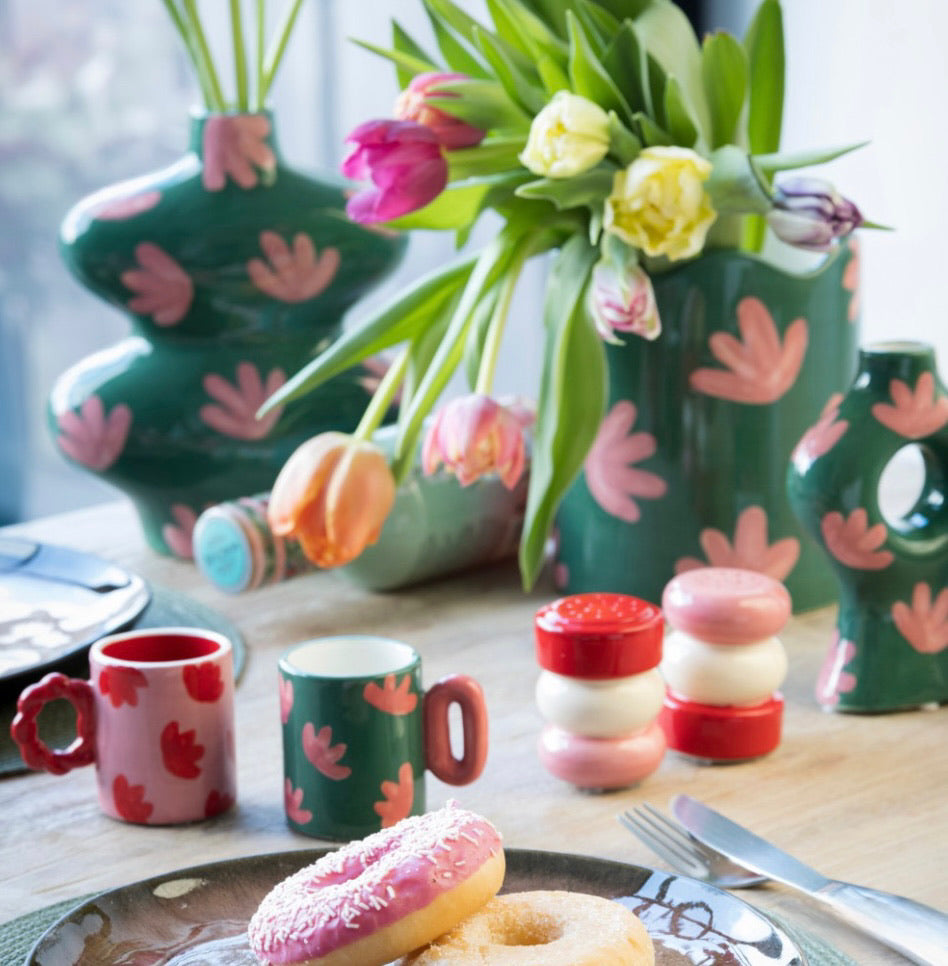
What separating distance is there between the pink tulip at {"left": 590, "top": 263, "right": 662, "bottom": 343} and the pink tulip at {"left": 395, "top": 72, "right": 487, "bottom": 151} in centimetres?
12

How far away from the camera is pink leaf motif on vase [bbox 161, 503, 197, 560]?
1.09m

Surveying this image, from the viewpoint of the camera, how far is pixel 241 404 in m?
1.06

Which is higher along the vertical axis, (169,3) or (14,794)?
(169,3)

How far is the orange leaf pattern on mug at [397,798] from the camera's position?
0.65 m

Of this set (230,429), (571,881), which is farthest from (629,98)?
(571,881)

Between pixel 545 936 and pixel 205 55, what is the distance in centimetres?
75

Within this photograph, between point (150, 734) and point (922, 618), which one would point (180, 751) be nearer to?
point (150, 734)

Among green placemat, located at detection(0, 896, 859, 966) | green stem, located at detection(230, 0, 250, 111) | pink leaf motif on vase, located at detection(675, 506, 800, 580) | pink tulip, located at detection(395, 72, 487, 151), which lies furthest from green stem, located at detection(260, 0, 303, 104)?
green placemat, located at detection(0, 896, 859, 966)

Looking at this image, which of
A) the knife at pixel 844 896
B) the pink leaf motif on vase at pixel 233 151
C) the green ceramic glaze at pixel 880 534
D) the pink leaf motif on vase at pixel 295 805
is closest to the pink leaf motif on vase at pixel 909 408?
the green ceramic glaze at pixel 880 534

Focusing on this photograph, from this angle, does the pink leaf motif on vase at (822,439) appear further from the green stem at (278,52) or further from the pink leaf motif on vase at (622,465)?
the green stem at (278,52)

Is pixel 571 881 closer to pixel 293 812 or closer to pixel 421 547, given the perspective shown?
pixel 293 812

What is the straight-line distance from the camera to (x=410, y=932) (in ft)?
1.50

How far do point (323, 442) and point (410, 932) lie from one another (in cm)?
45

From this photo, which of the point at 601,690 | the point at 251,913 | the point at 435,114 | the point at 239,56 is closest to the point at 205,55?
the point at 239,56
